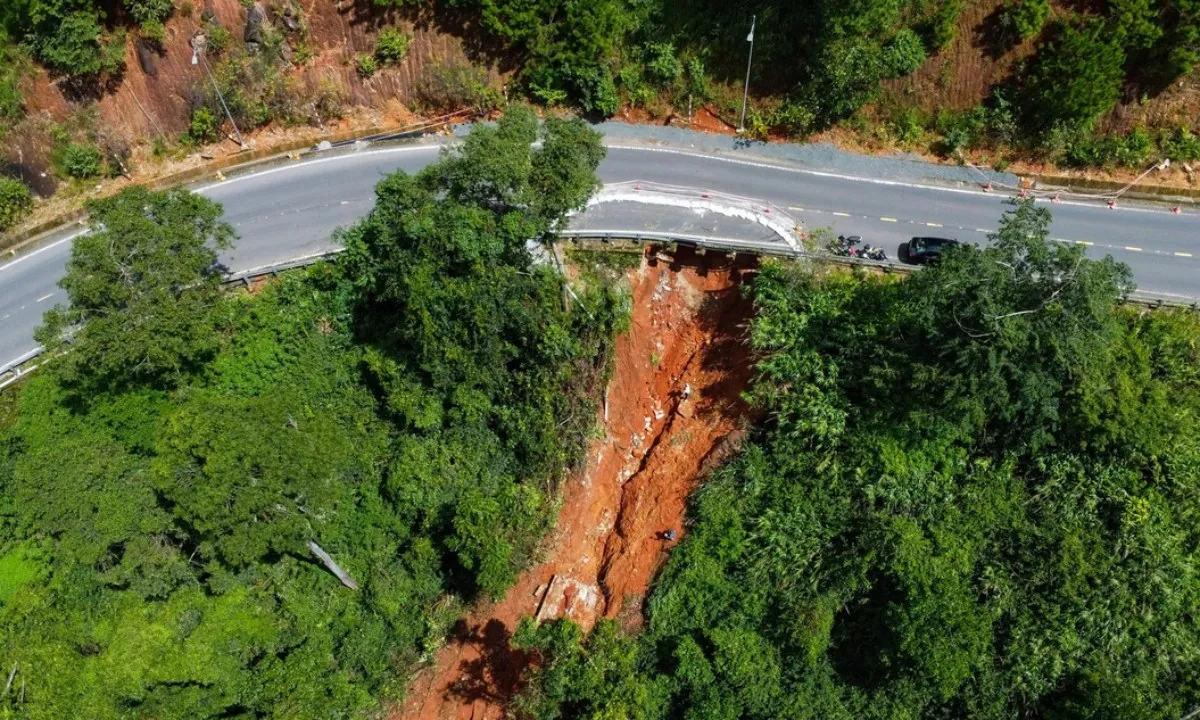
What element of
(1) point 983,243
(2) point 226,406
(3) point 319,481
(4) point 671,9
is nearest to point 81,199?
(2) point 226,406

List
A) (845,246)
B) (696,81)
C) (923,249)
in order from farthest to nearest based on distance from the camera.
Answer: (696,81) → (845,246) → (923,249)

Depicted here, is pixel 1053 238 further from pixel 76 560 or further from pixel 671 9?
pixel 76 560

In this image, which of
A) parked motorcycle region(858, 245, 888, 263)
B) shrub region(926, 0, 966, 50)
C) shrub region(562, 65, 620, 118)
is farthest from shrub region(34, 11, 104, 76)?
shrub region(926, 0, 966, 50)

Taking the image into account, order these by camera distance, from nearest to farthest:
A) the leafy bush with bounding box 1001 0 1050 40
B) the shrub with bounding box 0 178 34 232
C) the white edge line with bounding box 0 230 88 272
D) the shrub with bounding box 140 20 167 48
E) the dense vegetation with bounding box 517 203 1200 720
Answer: the dense vegetation with bounding box 517 203 1200 720
the leafy bush with bounding box 1001 0 1050 40
the white edge line with bounding box 0 230 88 272
the shrub with bounding box 0 178 34 232
the shrub with bounding box 140 20 167 48

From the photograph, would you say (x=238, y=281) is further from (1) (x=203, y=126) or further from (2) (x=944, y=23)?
(2) (x=944, y=23)

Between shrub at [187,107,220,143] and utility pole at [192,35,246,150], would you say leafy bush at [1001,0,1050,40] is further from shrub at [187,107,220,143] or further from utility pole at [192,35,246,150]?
shrub at [187,107,220,143]

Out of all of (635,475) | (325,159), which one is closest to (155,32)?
(325,159)

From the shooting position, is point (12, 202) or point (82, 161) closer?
point (12, 202)
